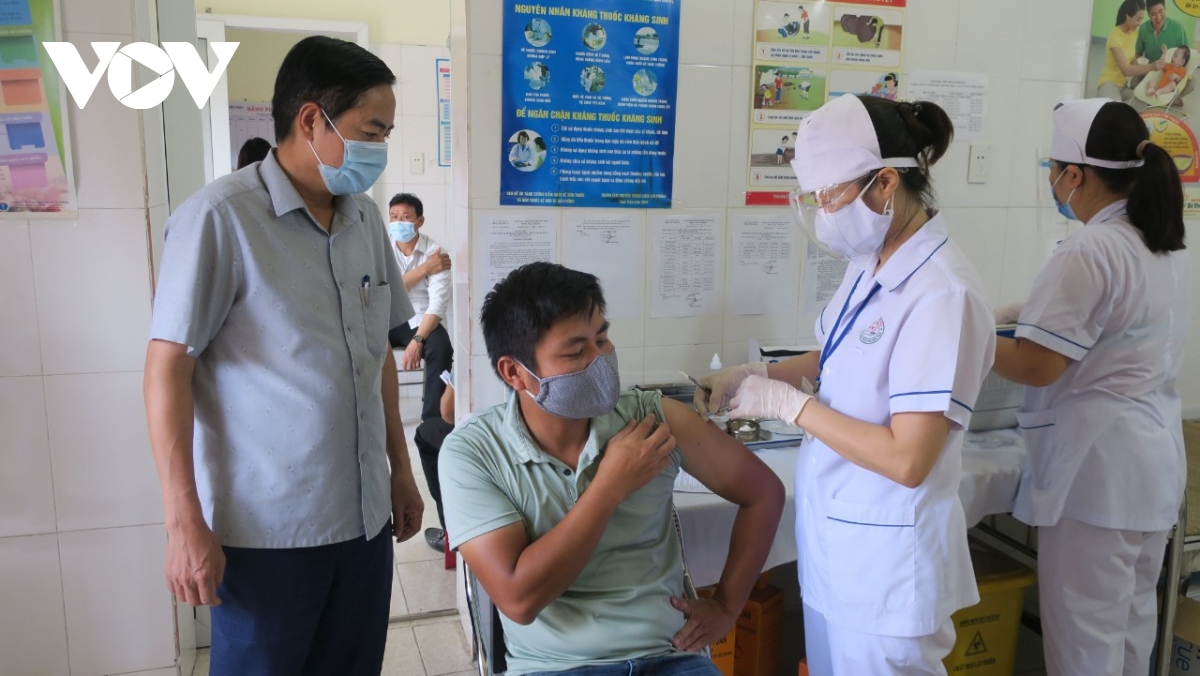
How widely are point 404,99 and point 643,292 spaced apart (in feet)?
11.2

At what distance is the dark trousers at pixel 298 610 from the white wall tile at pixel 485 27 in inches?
51.0

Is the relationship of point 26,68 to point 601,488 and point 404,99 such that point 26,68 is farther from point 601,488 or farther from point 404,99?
point 404,99

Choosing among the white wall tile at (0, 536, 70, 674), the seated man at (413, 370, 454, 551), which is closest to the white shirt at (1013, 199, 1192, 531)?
the seated man at (413, 370, 454, 551)

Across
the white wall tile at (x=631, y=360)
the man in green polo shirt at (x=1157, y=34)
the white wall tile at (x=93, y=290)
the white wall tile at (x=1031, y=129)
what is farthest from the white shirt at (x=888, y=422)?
the man in green polo shirt at (x=1157, y=34)

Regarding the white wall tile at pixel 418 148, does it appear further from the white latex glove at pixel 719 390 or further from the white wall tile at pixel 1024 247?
the white latex glove at pixel 719 390

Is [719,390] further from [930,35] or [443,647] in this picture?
[930,35]

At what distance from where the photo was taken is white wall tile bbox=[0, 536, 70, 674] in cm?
212

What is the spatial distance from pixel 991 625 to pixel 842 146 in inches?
63.3

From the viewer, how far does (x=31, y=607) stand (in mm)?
2148

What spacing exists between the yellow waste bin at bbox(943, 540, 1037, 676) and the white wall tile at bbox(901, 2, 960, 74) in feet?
5.03

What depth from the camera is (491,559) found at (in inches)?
53.5

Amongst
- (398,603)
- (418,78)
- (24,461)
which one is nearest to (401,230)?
(418,78)

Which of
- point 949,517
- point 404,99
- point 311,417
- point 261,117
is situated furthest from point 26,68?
point 261,117

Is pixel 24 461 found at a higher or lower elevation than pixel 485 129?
lower
